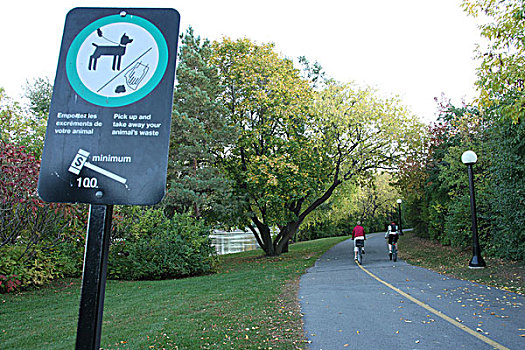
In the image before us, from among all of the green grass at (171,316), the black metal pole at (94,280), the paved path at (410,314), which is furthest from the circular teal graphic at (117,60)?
the paved path at (410,314)

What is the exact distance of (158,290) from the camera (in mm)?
11445

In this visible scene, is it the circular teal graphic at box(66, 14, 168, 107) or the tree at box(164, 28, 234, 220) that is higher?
the tree at box(164, 28, 234, 220)

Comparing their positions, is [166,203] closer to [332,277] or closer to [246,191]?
[246,191]

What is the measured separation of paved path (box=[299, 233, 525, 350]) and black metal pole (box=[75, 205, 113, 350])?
13.2 feet

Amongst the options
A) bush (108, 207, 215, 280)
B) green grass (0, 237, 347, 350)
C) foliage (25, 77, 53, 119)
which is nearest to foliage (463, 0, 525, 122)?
green grass (0, 237, 347, 350)

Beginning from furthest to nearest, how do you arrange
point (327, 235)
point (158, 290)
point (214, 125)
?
point (327, 235) < point (214, 125) < point (158, 290)

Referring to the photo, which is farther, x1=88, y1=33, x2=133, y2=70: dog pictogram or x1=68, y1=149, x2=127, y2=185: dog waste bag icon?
x1=88, y1=33, x2=133, y2=70: dog pictogram

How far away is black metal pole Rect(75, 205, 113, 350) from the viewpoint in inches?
69.6

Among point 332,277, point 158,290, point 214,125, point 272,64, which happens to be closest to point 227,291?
point 158,290

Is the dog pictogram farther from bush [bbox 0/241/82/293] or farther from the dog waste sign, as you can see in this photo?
bush [bbox 0/241/82/293]

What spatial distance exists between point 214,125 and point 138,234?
614 centimetres

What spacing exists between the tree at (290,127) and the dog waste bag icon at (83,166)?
16.5 m

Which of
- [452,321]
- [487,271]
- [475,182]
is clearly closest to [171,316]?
[452,321]

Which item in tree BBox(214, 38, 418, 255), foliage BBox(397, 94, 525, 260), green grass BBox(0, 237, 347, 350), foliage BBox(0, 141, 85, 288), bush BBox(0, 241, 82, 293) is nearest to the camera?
green grass BBox(0, 237, 347, 350)
